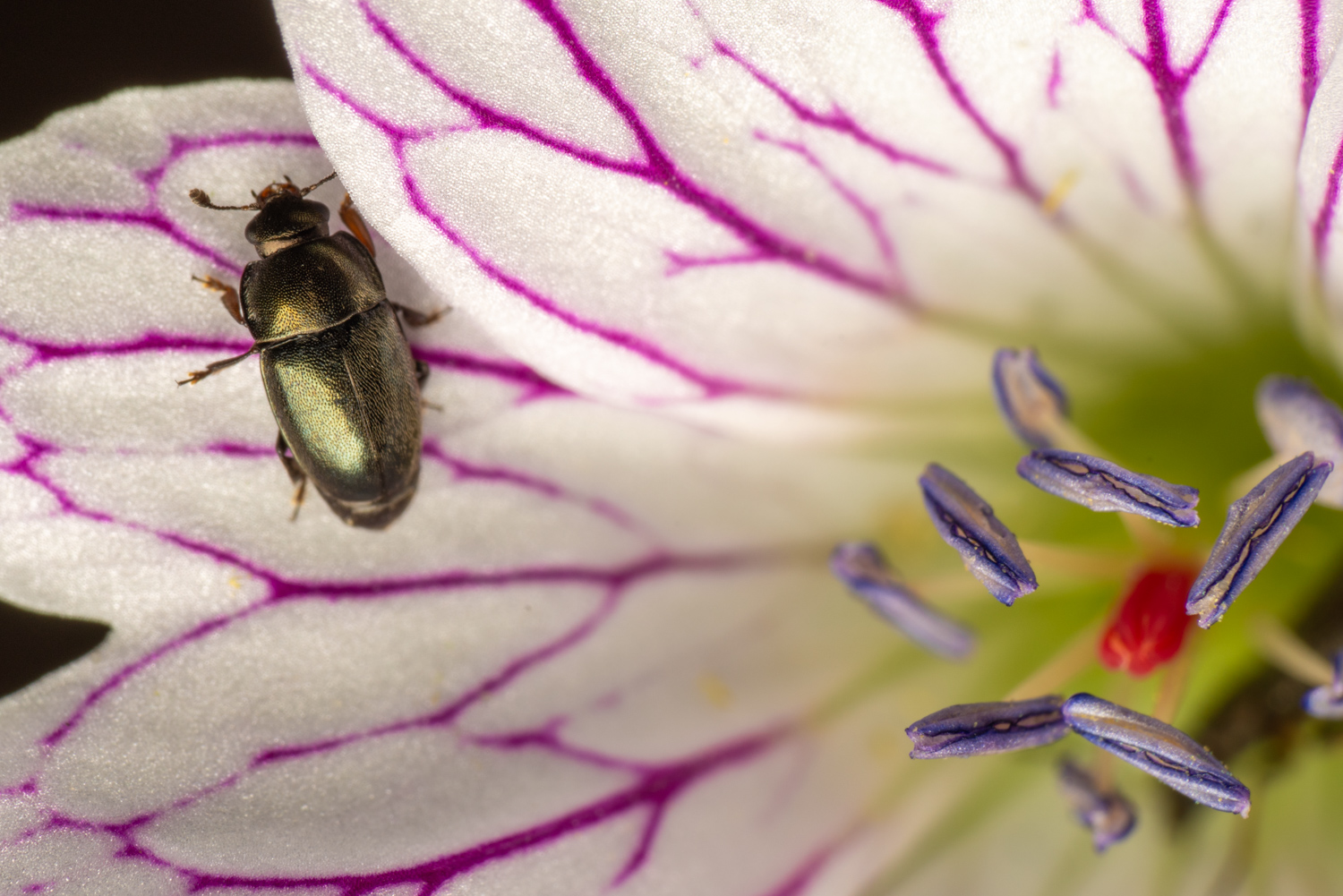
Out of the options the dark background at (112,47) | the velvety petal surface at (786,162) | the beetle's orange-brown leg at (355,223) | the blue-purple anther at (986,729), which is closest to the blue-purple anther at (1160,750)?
the blue-purple anther at (986,729)

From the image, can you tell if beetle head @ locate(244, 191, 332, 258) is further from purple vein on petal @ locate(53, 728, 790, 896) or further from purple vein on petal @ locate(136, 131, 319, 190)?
purple vein on petal @ locate(53, 728, 790, 896)

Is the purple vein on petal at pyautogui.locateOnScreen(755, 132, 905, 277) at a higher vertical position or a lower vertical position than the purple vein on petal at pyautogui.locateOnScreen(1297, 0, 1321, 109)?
lower

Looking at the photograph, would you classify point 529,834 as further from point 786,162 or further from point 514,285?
point 786,162

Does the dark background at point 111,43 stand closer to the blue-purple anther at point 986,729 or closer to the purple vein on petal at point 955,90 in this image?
the purple vein on petal at point 955,90

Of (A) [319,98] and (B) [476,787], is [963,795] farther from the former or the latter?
(A) [319,98]

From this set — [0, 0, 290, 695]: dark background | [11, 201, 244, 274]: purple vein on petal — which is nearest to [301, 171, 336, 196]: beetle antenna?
[11, 201, 244, 274]: purple vein on petal

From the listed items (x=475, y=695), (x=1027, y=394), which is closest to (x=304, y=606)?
(x=475, y=695)
